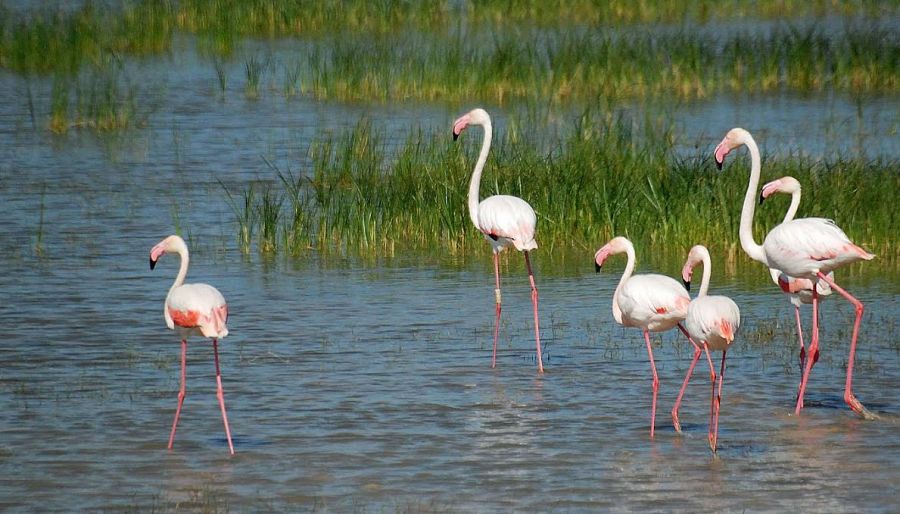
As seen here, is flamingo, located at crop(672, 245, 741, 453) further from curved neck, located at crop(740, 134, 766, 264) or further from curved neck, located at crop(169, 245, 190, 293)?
curved neck, located at crop(169, 245, 190, 293)

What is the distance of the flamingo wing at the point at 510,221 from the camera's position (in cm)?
998

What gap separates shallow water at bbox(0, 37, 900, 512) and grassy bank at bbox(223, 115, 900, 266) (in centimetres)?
41

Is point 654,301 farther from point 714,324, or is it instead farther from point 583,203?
point 583,203

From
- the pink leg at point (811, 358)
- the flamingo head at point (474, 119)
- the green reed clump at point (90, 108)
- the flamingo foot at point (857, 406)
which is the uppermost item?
the flamingo head at point (474, 119)

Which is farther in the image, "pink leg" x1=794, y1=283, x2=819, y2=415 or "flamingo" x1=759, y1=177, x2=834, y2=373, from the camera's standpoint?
"flamingo" x1=759, y1=177, x2=834, y2=373

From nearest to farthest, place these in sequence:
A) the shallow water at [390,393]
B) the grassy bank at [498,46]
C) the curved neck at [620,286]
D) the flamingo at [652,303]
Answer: the shallow water at [390,393] < the flamingo at [652,303] < the curved neck at [620,286] < the grassy bank at [498,46]

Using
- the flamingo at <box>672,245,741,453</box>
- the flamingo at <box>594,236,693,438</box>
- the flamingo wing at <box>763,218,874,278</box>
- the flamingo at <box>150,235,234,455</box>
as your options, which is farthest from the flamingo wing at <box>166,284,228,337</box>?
the flamingo wing at <box>763,218,874,278</box>

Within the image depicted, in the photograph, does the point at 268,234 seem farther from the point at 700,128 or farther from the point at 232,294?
the point at 700,128

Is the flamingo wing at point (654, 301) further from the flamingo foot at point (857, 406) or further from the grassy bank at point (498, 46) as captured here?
the grassy bank at point (498, 46)

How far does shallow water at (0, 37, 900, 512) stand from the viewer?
24.4 ft

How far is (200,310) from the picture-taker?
789cm

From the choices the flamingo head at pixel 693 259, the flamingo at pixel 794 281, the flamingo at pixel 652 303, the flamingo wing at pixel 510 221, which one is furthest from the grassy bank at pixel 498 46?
the flamingo at pixel 652 303

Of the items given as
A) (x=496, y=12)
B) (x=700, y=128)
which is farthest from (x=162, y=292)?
(x=496, y=12)

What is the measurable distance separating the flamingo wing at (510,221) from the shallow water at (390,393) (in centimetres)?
76
